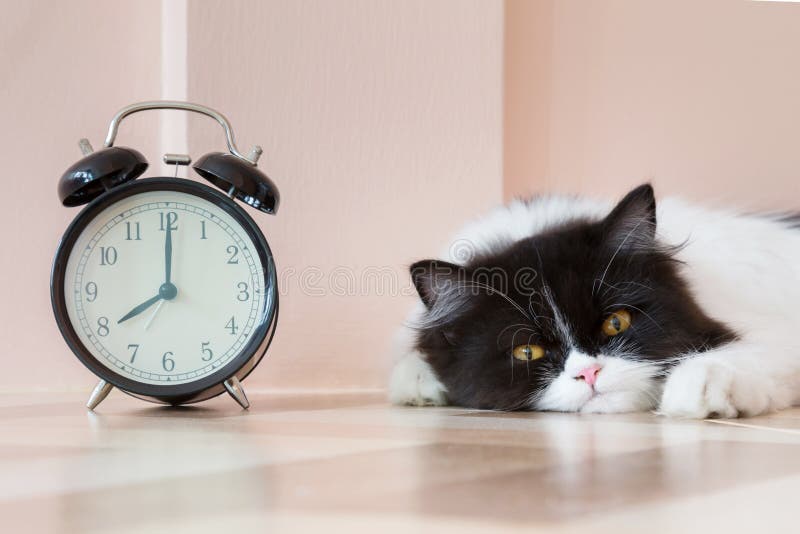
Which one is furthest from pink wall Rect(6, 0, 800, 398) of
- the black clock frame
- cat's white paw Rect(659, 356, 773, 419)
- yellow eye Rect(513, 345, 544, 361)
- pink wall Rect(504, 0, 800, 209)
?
cat's white paw Rect(659, 356, 773, 419)

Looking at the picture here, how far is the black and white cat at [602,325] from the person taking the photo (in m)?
1.34

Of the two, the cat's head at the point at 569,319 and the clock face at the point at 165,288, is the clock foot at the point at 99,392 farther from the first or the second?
the cat's head at the point at 569,319

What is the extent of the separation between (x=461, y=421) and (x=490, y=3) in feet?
3.98

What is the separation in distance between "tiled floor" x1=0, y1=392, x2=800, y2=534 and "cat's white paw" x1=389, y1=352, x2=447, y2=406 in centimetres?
25

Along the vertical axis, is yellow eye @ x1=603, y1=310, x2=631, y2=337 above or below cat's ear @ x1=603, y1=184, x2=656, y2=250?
below

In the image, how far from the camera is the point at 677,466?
2.71 ft

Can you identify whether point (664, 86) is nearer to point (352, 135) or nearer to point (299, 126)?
point (352, 135)

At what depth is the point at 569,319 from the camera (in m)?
1.40

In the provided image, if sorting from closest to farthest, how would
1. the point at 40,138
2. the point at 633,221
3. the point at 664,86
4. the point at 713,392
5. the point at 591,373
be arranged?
the point at 713,392 < the point at 591,373 < the point at 633,221 < the point at 40,138 < the point at 664,86

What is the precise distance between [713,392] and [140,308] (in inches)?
38.6

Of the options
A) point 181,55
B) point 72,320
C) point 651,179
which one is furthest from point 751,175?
point 72,320

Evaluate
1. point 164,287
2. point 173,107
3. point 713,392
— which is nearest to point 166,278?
point 164,287

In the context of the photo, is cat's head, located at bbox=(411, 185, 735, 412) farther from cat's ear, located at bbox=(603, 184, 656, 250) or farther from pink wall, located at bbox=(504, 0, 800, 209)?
pink wall, located at bbox=(504, 0, 800, 209)

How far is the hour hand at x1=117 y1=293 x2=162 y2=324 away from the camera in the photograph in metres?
1.41
